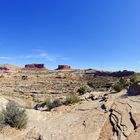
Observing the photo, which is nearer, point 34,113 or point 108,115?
point 108,115

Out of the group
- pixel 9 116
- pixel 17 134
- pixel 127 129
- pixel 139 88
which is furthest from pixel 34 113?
pixel 127 129

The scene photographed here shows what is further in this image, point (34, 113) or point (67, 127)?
point (34, 113)

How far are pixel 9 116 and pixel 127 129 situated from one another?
19.0 feet

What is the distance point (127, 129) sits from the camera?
9.27 meters

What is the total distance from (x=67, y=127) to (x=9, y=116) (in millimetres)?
3343

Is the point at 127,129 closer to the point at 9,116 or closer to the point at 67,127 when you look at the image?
the point at 67,127

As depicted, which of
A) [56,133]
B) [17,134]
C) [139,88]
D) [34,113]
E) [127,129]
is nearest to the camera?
[127,129]

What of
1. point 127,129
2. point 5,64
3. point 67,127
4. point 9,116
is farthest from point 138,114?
point 5,64

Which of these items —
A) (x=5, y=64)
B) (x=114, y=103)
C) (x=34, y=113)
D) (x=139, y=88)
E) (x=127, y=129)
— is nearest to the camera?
(x=127, y=129)

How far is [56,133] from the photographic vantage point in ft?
32.9

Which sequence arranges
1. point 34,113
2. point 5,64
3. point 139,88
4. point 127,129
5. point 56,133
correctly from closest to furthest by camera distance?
point 127,129
point 56,133
point 139,88
point 34,113
point 5,64

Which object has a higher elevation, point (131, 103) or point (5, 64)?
point (5, 64)

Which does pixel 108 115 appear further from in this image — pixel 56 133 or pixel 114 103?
pixel 56 133

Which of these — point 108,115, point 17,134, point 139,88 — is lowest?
point 17,134
